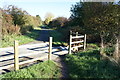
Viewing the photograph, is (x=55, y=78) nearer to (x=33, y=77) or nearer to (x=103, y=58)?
(x=33, y=77)

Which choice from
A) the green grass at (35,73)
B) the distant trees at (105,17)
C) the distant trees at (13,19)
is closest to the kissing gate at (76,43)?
the distant trees at (105,17)

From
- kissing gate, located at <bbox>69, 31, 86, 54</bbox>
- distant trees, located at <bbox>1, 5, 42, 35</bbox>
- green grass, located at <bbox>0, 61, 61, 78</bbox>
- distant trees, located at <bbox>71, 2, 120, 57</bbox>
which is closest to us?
green grass, located at <bbox>0, 61, 61, 78</bbox>

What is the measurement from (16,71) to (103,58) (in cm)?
438

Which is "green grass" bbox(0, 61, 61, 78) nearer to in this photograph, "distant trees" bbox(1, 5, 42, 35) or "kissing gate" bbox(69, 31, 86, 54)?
"kissing gate" bbox(69, 31, 86, 54)

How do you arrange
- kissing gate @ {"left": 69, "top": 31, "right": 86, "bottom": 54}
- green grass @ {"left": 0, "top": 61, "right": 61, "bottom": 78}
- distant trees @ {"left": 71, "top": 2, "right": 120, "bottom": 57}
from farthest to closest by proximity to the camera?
1. kissing gate @ {"left": 69, "top": 31, "right": 86, "bottom": 54}
2. distant trees @ {"left": 71, "top": 2, "right": 120, "bottom": 57}
3. green grass @ {"left": 0, "top": 61, "right": 61, "bottom": 78}

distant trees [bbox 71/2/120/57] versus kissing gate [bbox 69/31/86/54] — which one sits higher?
distant trees [bbox 71/2/120/57]

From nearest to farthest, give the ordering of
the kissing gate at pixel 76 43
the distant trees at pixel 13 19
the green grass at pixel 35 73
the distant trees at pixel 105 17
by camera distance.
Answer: the green grass at pixel 35 73
the distant trees at pixel 105 17
the kissing gate at pixel 76 43
the distant trees at pixel 13 19

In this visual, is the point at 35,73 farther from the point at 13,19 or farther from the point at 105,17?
the point at 13,19

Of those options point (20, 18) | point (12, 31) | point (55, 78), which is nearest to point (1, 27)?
point (12, 31)

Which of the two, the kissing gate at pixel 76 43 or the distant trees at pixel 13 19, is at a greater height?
the distant trees at pixel 13 19

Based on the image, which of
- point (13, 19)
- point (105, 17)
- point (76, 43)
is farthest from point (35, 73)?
point (13, 19)

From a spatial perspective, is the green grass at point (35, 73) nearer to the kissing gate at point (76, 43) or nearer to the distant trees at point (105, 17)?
the kissing gate at point (76, 43)

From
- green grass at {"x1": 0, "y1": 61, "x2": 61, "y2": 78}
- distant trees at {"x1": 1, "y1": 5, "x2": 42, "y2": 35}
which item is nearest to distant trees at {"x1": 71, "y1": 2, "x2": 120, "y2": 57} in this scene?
green grass at {"x1": 0, "y1": 61, "x2": 61, "y2": 78}

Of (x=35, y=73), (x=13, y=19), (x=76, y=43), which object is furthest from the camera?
(x=13, y=19)
